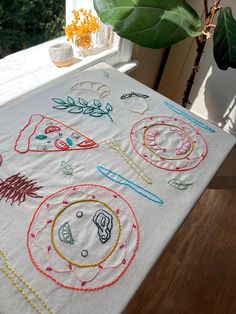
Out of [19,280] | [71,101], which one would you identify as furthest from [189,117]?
[19,280]

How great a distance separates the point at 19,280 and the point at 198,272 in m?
0.90

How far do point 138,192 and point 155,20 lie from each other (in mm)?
544

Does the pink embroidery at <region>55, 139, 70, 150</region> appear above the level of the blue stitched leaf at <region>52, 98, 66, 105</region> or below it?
below

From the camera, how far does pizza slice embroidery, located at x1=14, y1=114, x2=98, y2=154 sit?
0.65 meters

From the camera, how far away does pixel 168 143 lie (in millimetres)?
709

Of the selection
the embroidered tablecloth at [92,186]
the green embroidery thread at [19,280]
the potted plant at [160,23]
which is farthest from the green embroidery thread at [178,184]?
the potted plant at [160,23]

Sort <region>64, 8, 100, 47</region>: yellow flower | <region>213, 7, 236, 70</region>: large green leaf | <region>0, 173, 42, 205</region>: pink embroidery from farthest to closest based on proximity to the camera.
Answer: <region>64, 8, 100, 47</region>: yellow flower → <region>213, 7, 236, 70</region>: large green leaf → <region>0, 173, 42, 205</region>: pink embroidery

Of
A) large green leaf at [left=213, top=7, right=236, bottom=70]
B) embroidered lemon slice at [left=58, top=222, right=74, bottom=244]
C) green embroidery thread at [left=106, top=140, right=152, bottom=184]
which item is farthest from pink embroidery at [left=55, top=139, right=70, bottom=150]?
large green leaf at [left=213, top=7, right=236, bottom=70]

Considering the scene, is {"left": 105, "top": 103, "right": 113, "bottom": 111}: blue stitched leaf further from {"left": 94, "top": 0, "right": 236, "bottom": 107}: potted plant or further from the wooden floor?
the wooden floor

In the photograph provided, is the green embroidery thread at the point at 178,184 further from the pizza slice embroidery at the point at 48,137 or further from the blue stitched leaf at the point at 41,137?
the blue stitched leaf at the point at 41,137

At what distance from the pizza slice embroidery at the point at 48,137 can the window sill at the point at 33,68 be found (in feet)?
0.63

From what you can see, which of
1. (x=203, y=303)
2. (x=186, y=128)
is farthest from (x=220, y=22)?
(x=203, y=303)

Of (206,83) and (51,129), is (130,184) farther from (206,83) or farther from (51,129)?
(206,83)

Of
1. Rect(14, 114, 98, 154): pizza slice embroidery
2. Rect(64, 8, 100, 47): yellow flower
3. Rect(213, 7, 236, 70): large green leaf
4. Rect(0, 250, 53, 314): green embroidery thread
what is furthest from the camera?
Rect(64, 8, 100, 47): yellow flower
